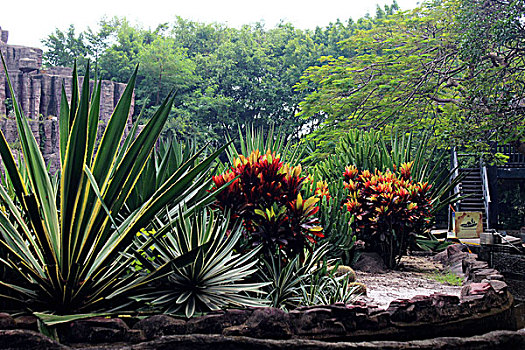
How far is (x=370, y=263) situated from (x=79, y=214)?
3.50 m

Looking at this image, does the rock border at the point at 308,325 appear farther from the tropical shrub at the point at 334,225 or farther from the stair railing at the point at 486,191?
the stair railing at the point at 486,191

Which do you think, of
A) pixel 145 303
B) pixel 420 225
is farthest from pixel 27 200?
pixel 420 225

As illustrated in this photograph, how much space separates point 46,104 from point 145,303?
59.4 feet

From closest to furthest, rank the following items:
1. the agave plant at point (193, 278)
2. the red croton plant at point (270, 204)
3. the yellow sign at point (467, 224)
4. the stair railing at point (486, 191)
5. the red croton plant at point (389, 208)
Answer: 1. the agave plant at point (193, 278)
2. the red croton plant at point (270, 204)
3. the red croton plant at point (389, 208)
4. the yellow sign at point (467, 224)
5. the stair railing at point (486, 191)

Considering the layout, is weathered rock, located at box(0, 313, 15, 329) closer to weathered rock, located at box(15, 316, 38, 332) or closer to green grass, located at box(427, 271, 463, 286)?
weathered rock, located at box(15, 316, 38, 332)

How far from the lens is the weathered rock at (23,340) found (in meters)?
2.12

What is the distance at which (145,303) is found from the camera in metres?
2.66

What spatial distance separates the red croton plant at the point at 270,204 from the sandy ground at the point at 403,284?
83cm

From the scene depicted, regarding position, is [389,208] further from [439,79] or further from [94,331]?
[439,79]

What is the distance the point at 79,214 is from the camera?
233cm

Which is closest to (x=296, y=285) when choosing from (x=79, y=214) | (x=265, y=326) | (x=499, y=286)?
(x=265, y=326)

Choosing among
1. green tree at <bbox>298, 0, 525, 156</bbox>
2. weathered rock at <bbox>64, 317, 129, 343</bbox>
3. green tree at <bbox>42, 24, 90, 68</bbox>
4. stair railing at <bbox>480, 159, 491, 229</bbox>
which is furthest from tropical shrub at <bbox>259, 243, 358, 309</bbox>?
green tree at <bbox>42, 24, 90, 68</bbox>

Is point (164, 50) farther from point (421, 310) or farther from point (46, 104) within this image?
point (421, 310)

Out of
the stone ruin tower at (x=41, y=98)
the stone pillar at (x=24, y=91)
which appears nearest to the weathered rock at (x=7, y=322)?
the stone ruin tower at (x=41, y=98)
